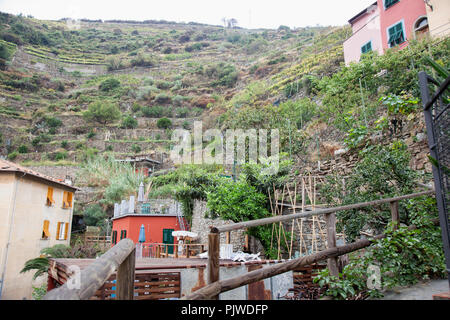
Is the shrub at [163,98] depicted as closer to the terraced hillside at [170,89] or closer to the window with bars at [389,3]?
the terraced hillside at [170,89]

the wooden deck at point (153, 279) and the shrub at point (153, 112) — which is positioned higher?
the shrub at point (153, 112)

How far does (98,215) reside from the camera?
74.5ft

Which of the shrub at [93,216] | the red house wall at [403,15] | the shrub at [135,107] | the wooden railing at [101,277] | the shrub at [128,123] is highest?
the shrub at [135,107]

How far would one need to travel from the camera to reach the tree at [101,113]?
39125 millimetres

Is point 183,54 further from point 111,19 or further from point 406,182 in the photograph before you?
point 406,182

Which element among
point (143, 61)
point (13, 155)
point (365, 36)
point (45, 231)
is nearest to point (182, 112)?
point (13, 155)

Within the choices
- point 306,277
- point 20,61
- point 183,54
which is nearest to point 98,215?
point 306,277

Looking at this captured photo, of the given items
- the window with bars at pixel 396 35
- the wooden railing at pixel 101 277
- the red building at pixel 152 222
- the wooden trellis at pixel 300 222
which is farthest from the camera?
the red building at pixel 152 222

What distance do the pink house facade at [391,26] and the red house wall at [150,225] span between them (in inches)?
529

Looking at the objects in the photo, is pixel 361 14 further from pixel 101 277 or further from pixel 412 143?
pixel 101 277

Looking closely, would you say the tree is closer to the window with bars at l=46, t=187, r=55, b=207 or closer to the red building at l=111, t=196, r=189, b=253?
the window with bars at l=46, t=187, r=55, b=207

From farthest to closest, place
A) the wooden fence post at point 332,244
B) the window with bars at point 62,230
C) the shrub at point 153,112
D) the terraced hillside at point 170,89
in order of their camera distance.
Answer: the shrub at point 153,112 → the window with bars at point 62,230 → the terraced hillside at point 170,89 → the wooden fence post at point 332,244
